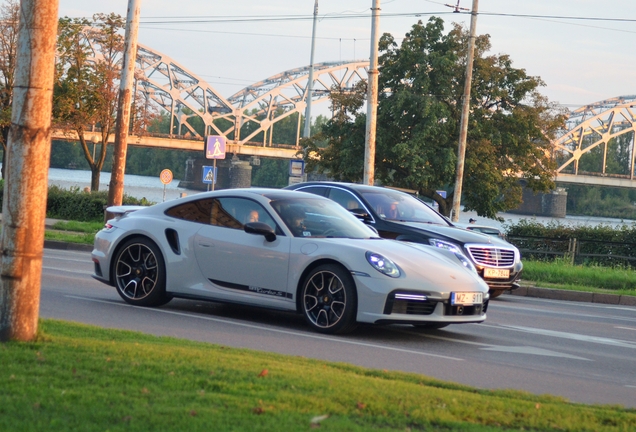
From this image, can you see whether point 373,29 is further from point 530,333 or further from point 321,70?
point 321,70

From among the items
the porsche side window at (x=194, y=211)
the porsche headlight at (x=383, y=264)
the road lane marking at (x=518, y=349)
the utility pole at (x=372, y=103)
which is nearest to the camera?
the porsche headlight at (x=383, y=264)

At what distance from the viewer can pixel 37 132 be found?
6.01 meters

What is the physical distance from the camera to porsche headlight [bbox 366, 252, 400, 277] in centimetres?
880

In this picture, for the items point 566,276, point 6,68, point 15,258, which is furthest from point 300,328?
point 6,68

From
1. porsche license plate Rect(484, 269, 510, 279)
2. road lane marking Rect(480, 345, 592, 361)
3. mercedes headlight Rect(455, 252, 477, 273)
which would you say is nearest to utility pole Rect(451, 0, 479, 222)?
porsche license plate Rect(484, 269, 510, 279)

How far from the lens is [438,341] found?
929cm

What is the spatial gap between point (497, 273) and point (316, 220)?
5.68 metres

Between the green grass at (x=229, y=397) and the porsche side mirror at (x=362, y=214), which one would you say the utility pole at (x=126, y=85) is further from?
the green grass at (x=229, y=397)

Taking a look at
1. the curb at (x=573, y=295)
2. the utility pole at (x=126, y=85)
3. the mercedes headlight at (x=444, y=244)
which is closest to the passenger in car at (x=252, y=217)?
the mercedes headlight at (x=444, y=244)

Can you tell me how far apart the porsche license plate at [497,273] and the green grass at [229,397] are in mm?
8178

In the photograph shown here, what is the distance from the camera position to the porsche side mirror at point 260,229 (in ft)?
30.6

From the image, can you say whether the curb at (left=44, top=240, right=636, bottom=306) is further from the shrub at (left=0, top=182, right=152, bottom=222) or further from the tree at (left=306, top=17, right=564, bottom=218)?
the tree at (left=306, top=17, right=564, bottom=218)

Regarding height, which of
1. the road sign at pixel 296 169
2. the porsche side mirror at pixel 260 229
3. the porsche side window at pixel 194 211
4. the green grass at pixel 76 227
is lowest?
the green grass at pixel 76 227

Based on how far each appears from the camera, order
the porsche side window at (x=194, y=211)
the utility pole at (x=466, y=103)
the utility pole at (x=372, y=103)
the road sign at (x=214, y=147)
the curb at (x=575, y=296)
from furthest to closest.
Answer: the utility pole at (x=466, y=103)
the utility pole at (x=372, y=103)
the road sign at (x=214, y=147)
the curb at (x=575, y=296)
the porsche side window at (x=194, y=211)
